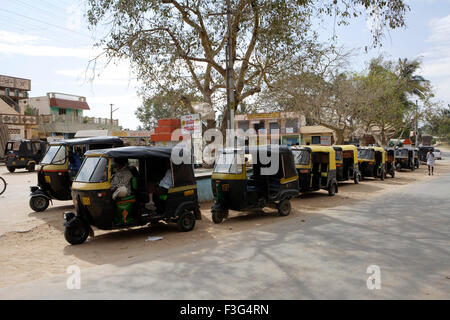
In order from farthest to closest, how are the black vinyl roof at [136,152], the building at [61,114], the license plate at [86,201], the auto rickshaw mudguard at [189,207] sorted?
the building at [61,114] < the auto rickshaw mudguard at [189,207] < the black vinyl roof at [136,152] < the license plate at [86,201]

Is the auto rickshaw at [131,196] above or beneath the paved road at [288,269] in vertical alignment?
above

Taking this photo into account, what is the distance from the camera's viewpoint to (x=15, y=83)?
155 feet

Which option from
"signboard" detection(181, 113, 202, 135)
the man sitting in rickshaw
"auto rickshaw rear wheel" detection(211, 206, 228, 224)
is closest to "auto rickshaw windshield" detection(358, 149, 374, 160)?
"signboard" detection(181, 113, 202, 135)

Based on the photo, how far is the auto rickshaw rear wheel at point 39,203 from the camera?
37.0ft

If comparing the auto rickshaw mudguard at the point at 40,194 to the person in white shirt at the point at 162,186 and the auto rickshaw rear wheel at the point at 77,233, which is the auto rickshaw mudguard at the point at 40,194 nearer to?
the auto rickshaw rear wheel at the point at 77,233

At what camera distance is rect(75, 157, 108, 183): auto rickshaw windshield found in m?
7.59

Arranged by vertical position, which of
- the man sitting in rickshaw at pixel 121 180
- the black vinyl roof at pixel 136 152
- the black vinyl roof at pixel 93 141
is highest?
the black vinyl roof at pixel 93 141

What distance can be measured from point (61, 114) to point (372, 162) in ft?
137

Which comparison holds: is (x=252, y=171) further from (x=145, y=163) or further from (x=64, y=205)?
(x=64, y=205)

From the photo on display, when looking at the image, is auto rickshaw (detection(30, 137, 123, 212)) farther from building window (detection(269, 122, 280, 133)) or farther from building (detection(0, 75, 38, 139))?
building window (detection(269, 122, 280, 133))

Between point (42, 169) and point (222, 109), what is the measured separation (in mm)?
9830

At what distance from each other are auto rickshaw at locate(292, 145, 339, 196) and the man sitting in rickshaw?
8.25m

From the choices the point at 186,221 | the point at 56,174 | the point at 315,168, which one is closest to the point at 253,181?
the point at 186,221

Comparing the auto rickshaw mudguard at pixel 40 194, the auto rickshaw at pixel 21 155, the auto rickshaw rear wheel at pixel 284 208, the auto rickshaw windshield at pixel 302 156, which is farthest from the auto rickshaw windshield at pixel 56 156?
the auto rickshaw at pixel 21 155
